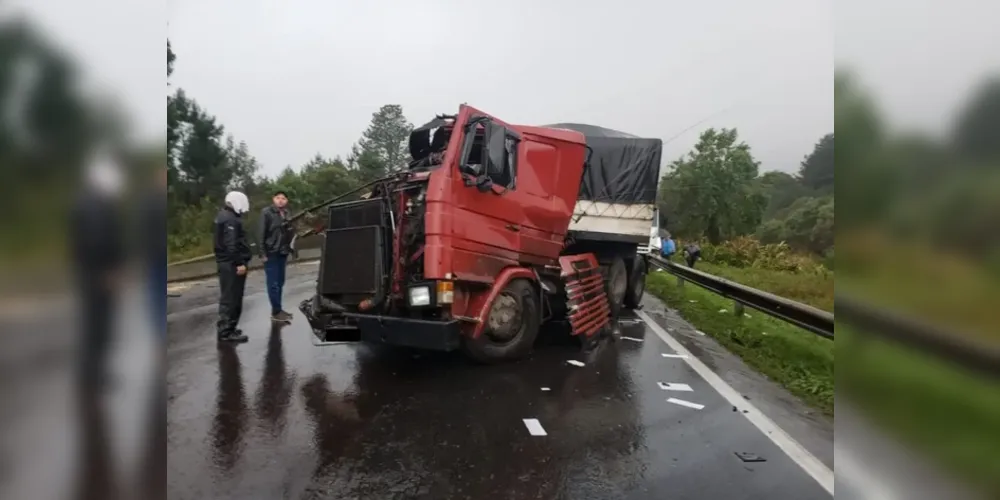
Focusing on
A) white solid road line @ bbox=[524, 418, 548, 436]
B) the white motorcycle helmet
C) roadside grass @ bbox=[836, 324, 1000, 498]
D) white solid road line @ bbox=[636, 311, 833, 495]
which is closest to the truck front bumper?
white solid road line @ bbox=[524, 418, 548, 436]

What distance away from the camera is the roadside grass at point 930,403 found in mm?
772

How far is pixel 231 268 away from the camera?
246 inches

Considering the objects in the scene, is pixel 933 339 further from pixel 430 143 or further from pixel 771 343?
pixel 771 343

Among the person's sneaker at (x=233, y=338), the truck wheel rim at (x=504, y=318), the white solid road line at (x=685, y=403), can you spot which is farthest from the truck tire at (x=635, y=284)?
the person's sneaker at (x=233, y=338)

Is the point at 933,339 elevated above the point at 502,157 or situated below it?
below

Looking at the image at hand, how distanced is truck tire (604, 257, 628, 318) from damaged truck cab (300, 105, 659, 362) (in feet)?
7.02

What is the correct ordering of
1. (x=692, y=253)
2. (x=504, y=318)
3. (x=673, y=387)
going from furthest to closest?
(x=692, y=253), (x=504, y=318), (x=673, y=387)

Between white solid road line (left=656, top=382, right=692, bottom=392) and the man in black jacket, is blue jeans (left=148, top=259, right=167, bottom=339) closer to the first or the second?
white solid road line (left=656, top=382, right=692, bottom=392)

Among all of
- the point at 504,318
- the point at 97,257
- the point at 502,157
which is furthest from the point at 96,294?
the point at 504,318

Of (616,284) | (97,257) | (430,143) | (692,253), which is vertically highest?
(430,143)

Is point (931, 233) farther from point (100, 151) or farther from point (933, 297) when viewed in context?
point (100, 151)

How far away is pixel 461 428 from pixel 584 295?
316 cm

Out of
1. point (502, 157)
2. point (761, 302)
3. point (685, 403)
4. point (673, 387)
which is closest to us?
point (685, 403)

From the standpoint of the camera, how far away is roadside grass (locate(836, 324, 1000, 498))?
2.53 feet
